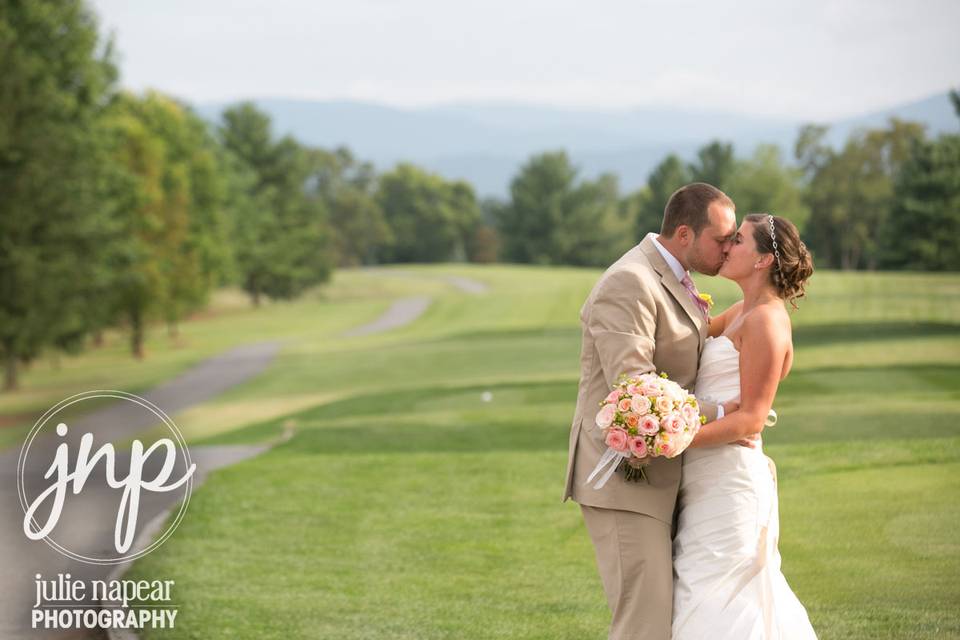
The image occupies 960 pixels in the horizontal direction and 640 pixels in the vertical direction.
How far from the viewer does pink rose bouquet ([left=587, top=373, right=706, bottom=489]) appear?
4.16 meters

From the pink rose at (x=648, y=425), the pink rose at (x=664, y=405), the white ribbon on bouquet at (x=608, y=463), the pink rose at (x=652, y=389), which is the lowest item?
the white ribbon on bouquet at (x=608, y=463)

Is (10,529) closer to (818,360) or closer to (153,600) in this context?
(153,600)

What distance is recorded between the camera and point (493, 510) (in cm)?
995

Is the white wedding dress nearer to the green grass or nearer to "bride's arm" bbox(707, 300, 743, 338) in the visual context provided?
"bride's arm" bbox(707, 300, 743, 338)

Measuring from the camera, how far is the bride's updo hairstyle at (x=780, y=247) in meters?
4.75

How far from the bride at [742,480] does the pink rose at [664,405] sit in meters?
0.36

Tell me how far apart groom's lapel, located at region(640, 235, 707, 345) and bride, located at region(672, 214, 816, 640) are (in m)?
0.22

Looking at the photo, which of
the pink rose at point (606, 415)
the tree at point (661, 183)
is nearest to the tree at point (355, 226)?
the tree at point (661, 183)

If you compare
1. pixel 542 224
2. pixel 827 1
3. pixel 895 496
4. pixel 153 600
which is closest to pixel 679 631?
pixel 153 600

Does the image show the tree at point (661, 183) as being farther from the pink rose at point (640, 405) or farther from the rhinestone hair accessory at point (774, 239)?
the pink rose at point (640, 405)

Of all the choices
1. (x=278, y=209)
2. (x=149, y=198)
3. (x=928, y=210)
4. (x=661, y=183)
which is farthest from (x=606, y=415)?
(x=278, y=209)

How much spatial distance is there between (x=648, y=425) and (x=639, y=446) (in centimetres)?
14

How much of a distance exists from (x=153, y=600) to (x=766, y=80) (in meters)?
33.8

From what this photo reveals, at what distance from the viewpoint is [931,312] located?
84.8ft
